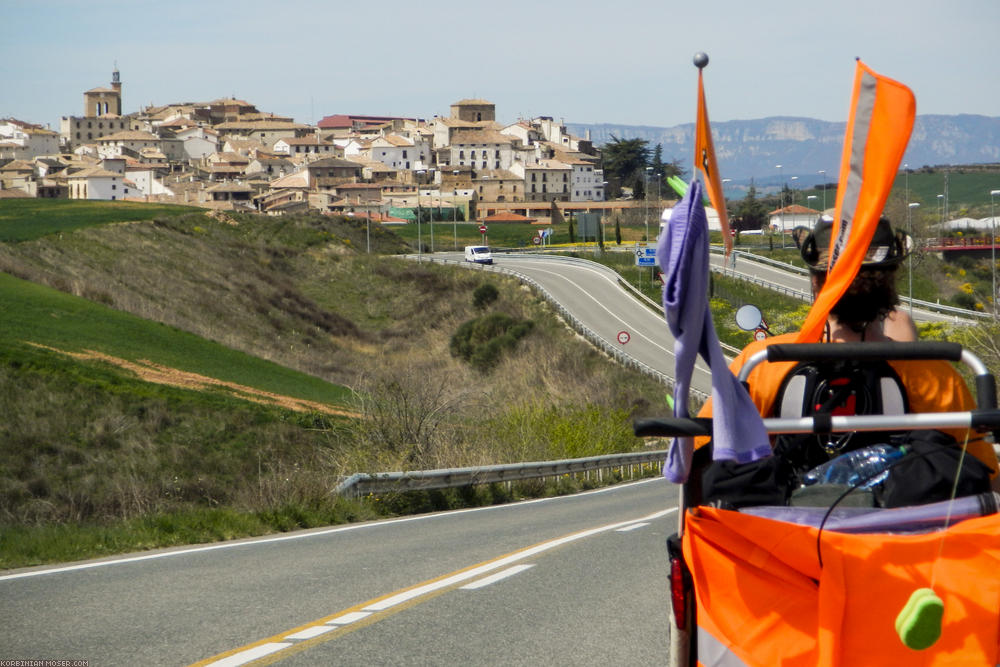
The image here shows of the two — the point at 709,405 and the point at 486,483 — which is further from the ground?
the point at 709,405

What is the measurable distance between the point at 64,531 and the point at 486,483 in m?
7.77

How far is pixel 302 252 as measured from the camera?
98.4 meters

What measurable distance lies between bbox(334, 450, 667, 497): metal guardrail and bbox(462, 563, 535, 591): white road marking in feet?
21.0

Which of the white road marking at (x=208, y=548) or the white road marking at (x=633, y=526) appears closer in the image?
the white road marking at (x=208, y=548)

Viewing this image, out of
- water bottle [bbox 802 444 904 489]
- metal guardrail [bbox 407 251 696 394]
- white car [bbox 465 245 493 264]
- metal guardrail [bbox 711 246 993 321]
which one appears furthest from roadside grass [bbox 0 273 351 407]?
white car [bbox 465 245 493 264]

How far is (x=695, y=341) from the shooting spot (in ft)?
10.2

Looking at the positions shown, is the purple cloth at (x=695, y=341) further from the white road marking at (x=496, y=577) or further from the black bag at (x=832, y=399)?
the white road marking at (x=496, y=577)

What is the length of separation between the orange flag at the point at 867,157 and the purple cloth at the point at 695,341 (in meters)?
0.47

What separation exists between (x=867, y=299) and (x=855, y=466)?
69cm

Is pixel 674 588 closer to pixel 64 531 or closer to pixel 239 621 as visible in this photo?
pixel 239 621

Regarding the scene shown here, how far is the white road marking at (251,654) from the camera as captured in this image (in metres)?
5.79

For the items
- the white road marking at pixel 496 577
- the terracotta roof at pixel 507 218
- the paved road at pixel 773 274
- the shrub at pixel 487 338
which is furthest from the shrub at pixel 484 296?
the terracotta roof at pixel 507 218

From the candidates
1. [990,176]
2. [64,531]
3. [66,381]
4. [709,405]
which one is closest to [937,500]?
[709,405]

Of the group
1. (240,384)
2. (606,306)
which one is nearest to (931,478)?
(240,384)
